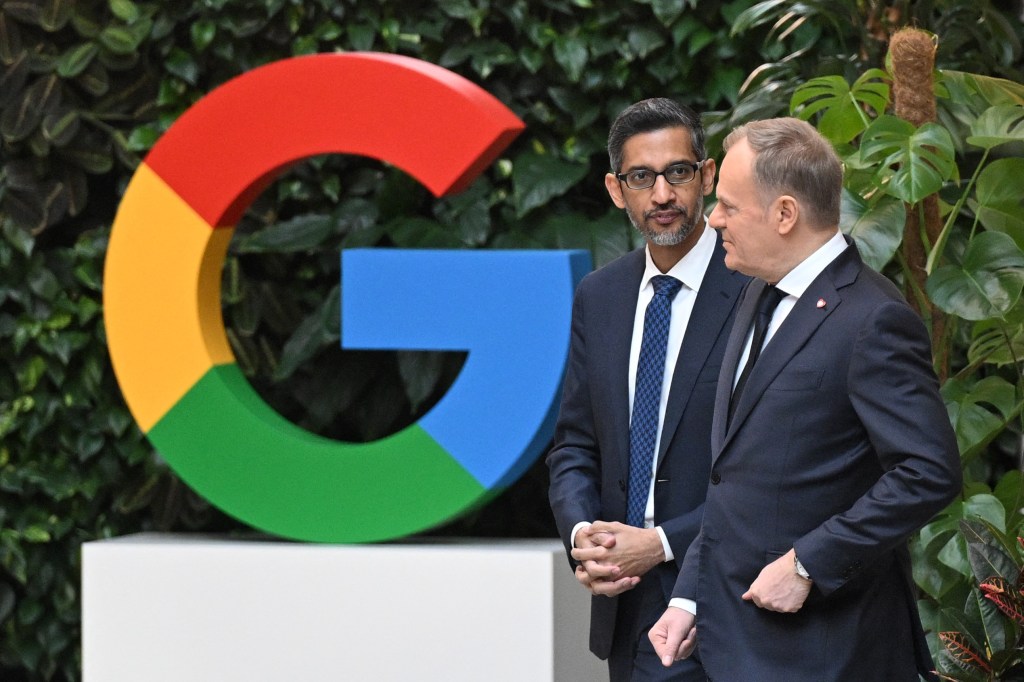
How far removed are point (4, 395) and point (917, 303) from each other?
2.46 meters

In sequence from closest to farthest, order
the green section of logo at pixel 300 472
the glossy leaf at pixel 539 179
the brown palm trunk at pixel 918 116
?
the brown palm trunk at pixel 918 116 → the green section of logo at pixel 300 472 → the glossy leaf at pixel 539 179

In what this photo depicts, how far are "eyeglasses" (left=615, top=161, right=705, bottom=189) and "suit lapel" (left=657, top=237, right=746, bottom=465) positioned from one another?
0.15 meters

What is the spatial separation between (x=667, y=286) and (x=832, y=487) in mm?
548

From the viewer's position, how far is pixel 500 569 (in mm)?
2912

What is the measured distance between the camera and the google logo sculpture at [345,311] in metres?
2.89

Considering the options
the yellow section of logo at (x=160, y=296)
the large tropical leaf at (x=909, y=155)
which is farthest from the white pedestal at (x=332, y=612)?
the large tropical leaf at (x=909, y=155)

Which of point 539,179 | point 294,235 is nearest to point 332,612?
point 294,235

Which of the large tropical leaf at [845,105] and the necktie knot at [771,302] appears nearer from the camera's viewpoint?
the necktie knot at [771,302]

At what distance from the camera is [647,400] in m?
2.03

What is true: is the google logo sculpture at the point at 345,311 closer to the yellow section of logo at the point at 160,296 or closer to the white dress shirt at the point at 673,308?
the yellow section of logo at the point at 160,296

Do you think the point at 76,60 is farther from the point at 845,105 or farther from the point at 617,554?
the point at 617,554

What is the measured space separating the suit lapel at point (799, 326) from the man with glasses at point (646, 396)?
33 cm

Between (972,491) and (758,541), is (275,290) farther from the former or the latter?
(758,541)

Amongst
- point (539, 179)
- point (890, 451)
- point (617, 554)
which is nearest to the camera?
point (890, 451)
